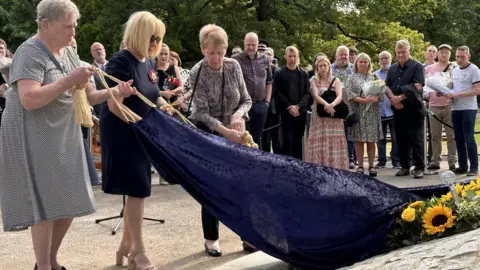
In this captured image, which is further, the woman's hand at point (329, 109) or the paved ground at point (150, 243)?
the woman's hand at point (329, 109)

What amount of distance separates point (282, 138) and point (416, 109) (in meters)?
2.10

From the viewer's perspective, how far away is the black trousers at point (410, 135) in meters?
11.4

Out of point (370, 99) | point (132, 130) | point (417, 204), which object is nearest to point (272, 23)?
point (370, 99)

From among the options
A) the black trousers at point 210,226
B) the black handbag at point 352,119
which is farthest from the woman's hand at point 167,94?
the black trousers at point 210,226

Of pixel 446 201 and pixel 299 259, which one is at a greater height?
pixel 446 201

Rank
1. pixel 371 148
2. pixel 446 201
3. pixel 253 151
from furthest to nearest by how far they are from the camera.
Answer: pixel 371 148
pixel 253 151
pixel 446 201

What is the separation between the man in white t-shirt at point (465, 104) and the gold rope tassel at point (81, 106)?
7899 mm

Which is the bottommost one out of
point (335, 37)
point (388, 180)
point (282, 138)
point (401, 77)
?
point (388, 180)

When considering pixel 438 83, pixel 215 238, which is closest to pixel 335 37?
pixel 438 83

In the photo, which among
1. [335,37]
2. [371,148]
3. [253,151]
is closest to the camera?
[253,151]

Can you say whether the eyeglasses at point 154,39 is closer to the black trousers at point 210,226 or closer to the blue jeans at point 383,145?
the black trousers at point 210,226

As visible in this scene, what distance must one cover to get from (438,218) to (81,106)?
2.37 metres

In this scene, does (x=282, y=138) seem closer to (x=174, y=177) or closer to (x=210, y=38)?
(x=210, y=38)

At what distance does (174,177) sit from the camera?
17.0 feet
